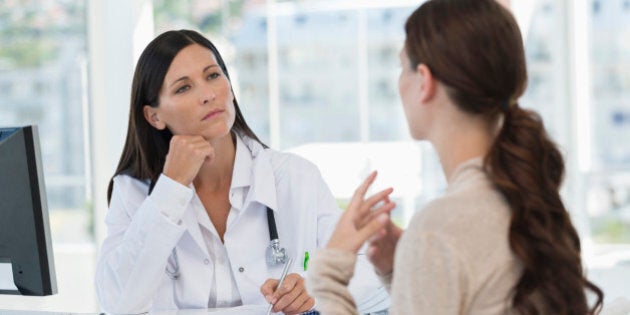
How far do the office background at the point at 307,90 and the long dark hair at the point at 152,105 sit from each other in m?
2.36

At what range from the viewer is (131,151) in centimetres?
232

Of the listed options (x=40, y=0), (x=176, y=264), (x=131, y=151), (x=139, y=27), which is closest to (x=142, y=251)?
(x=176, y=264)

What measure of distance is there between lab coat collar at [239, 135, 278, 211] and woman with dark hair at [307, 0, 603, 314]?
2.81 feet

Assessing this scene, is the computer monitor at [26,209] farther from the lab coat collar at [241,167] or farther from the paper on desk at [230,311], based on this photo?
the lab coat collar at [241,167]

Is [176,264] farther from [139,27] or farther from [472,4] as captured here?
[139,27]

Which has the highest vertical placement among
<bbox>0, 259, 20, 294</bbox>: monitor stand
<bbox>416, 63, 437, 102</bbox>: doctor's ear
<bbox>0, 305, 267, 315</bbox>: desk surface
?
<bbox>416, 63, 437, 102</bbox>: doctor's ear

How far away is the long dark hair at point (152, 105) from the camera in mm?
2211

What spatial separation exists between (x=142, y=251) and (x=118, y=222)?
187 mm

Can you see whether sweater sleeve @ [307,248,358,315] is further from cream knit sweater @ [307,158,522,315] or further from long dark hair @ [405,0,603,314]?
long dark hair @ [405,0,603,314]

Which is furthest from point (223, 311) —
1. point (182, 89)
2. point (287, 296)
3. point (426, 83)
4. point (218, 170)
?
point (426, 83)

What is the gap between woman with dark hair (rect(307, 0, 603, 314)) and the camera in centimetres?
118

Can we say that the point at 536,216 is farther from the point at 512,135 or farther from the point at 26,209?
the point at 26,209

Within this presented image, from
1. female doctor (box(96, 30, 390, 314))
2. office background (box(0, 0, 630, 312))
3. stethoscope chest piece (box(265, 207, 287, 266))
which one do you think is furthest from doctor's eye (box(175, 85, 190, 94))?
office background (box(0, 0, 630, 312))

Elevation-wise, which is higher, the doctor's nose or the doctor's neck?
the doctor's nose
